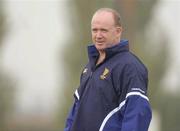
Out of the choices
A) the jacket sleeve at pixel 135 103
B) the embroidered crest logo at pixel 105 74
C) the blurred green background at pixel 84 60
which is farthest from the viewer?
the blurred green background at pixel 84 60

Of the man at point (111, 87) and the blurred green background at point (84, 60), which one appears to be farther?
the blurred green background at point (84, 60)

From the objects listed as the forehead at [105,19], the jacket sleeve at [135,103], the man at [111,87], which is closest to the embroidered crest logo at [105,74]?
the man at [111,87]

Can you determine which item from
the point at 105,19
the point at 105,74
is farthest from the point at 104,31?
the point at 105,74

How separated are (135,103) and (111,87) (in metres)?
0.17

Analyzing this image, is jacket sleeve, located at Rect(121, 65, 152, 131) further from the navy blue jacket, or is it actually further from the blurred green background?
the blurred green background

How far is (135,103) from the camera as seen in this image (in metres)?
3.22

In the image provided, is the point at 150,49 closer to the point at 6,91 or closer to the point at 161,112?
the point at 161,112

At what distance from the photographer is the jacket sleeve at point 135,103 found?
10.5 feet

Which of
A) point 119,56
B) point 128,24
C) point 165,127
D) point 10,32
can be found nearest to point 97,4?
point 128,24

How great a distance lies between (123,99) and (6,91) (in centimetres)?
1083

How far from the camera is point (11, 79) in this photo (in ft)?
45.6

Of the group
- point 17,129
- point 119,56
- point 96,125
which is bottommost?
point 17,129

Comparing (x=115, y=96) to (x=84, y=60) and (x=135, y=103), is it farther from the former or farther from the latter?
(x=84, y=60)

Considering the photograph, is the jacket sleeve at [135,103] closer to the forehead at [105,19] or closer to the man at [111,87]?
the man at [111,87]
